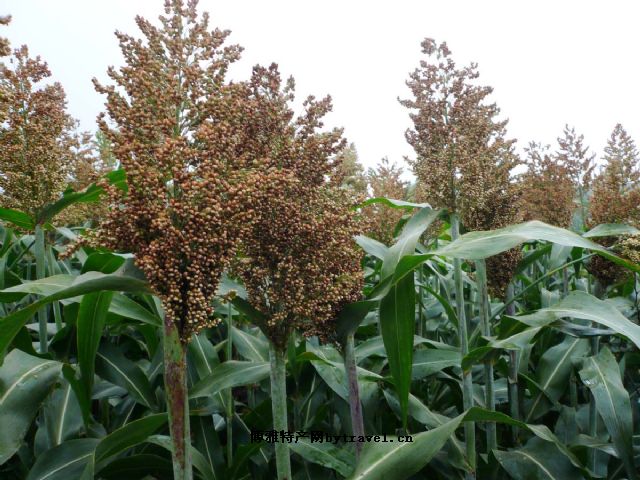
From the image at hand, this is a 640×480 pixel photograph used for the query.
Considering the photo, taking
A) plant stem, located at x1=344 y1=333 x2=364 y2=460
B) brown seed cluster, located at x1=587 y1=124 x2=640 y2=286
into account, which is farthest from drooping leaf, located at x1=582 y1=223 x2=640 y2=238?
plant stem, located at x1=344 y1=333 x2=364 y2=460

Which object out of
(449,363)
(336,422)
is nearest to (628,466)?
(449,363)

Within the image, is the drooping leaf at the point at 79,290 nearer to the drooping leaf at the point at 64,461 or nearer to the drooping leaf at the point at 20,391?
the drooping leaf at the point at 20,391

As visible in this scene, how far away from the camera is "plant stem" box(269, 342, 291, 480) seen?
2.01m

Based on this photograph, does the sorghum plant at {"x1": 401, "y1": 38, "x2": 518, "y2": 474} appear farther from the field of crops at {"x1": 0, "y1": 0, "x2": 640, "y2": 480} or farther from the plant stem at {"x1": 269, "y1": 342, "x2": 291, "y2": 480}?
the plant stem at {"x1": 269, "y1": 342, "x2": 291, "y2": 480}

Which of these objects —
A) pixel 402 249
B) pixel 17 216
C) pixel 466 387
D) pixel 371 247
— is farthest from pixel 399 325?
pixel 17 216

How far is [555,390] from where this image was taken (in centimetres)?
316

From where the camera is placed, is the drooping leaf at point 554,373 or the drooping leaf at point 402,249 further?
the drooping leaf at point 554,373

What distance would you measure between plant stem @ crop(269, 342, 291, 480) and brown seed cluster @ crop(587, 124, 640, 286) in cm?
254

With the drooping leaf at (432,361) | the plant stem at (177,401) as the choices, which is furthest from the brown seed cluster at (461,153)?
the plant stem at (177,401)

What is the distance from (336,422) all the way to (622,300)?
2137 millimetres

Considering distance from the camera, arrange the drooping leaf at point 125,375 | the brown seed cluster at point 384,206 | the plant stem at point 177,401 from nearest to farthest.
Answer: the plant stem at point 177,401
the drooping leaf at point 125,375
the brown seed cluster at point 384,206

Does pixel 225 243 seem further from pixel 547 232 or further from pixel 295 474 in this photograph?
pixel 295 474

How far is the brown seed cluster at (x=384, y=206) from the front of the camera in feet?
13.5

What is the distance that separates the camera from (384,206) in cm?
413
